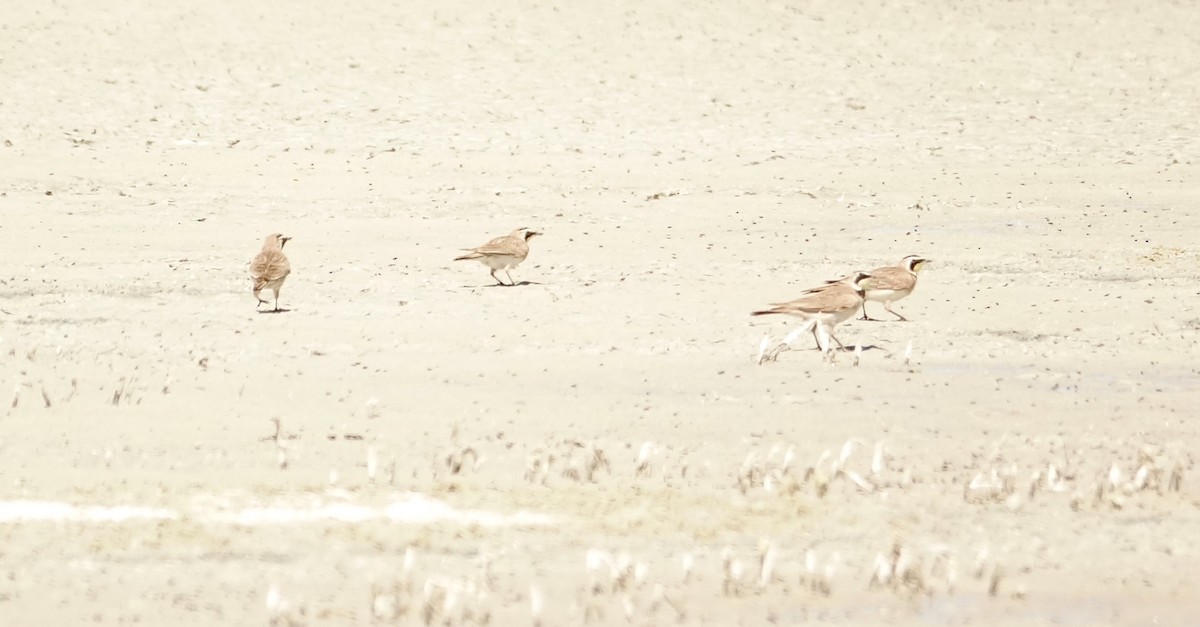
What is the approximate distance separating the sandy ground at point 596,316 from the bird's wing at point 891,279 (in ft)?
1.02

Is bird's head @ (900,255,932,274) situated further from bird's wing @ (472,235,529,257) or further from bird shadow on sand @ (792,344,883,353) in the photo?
bird's wing @ (472,235,529,257)

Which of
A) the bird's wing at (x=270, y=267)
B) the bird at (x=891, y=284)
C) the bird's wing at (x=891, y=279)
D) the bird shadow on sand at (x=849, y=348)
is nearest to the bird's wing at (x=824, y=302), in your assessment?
the bird shadow on sand at (x=849, y=348)

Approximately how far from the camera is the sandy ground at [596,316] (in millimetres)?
6898

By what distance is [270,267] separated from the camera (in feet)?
41.4

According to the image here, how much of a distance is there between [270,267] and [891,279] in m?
4.09

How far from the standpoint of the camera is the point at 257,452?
332 inches

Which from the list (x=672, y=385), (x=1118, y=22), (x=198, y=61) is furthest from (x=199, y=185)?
(x=1118, y=22)

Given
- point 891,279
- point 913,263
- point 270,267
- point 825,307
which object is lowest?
point 825,307

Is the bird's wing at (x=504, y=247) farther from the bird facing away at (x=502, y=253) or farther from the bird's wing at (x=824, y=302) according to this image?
the bird's wing at (x=824, y=302)

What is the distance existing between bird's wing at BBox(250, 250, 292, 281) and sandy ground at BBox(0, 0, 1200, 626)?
1.09 feet

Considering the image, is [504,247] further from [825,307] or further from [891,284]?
[825,307]

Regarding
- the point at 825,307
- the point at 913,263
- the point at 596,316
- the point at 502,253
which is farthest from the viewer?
the point at 502,253

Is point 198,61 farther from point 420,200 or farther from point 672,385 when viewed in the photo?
point 672,385

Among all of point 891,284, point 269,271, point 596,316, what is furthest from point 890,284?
point 269,271
